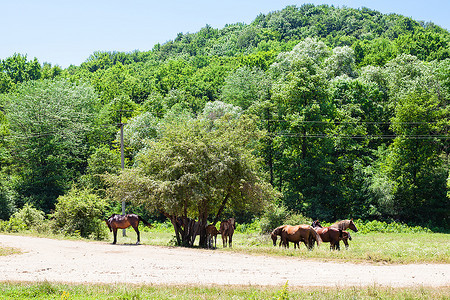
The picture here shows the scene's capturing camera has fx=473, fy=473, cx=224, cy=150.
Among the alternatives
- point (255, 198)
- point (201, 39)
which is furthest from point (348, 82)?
point (201, 39)

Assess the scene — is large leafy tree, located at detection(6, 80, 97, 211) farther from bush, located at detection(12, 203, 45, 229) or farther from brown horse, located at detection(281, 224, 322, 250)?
brown horse, located at detection(281, 224, 322, 250)

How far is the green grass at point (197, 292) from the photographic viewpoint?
1357 cm

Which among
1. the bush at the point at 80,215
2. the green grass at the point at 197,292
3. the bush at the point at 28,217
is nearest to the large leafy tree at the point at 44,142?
the bush at the point at 28,217

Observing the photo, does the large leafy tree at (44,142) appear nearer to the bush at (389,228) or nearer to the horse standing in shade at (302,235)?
the bush at (389,228)

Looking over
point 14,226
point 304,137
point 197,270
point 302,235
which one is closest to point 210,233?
point 302,235

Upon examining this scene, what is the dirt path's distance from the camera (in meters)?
16.6

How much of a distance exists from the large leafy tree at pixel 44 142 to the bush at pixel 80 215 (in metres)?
27.1

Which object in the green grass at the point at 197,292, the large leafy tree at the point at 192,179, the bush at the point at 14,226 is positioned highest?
the large leafy tree at the point at 192,179

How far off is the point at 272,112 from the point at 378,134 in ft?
49.2

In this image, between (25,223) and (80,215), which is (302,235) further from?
(25,223)

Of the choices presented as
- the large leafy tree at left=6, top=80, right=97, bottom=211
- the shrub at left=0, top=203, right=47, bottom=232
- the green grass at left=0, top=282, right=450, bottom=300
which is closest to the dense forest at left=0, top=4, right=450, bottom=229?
the large leafy tree at left=6, top=80, right=97, bottom=211

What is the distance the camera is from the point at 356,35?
13838 cm

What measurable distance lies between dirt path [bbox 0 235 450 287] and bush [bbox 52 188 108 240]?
802 centimetres

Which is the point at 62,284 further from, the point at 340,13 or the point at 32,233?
the point at 340,13
